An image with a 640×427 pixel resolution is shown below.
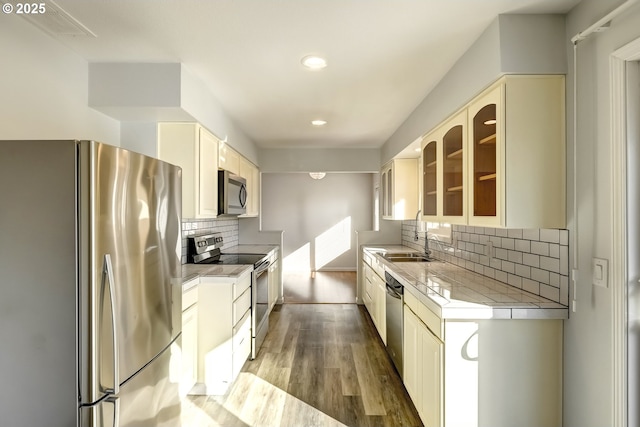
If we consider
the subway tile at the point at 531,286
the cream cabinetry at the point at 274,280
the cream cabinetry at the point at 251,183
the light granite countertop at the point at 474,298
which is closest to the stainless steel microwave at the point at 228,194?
the cream cabinetry at the point at 251,183

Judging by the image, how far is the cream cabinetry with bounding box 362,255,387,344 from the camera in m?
3.34

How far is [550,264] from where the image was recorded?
1.82 metres

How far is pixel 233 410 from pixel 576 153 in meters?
2.60

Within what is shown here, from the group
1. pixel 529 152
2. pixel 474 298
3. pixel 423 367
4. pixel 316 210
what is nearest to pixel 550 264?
pixel 474 298

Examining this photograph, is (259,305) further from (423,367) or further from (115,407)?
(115,407)

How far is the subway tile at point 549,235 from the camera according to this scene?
1775 millimetres

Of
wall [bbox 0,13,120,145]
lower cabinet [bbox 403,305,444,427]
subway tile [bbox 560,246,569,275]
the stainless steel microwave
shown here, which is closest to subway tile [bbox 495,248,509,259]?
subway tile [bbox 560,246,569,275]

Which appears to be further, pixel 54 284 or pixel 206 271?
pixel 206 271

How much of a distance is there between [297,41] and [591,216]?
173 cm

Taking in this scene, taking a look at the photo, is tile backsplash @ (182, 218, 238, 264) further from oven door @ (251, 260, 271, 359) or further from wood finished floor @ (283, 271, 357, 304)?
wood finished floor @ (283, 271, 357, 304)

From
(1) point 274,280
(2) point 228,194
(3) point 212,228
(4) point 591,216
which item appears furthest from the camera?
(1) point 274,280

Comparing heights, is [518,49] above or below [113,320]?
above

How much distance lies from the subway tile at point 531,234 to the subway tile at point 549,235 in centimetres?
3

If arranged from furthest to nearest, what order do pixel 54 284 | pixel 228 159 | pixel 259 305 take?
1. pixel 228 159
2. pixel 259 305
3. pixel 54 284
